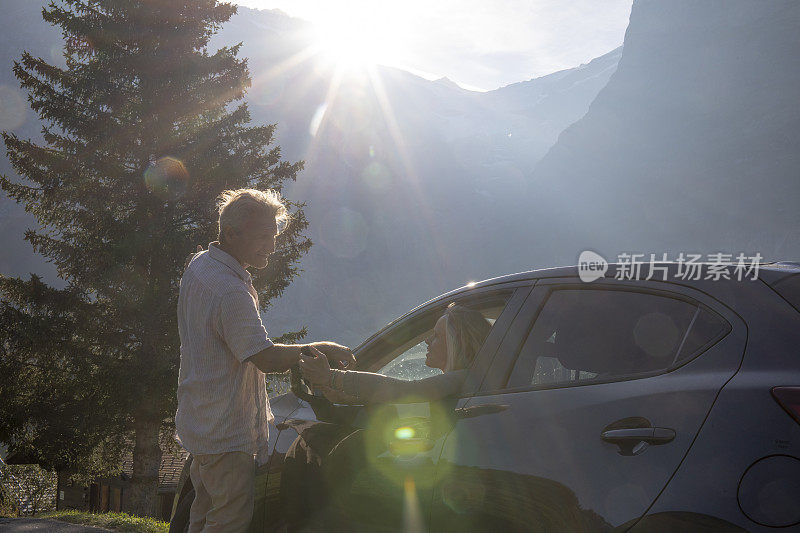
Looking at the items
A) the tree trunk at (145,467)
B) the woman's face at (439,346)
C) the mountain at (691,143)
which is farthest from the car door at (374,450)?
the mountain at (691,143)

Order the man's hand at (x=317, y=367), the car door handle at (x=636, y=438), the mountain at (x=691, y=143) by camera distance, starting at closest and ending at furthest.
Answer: the car door handle at (x=636, y=438), the man's hand at (x=317, y=367), the mountain at (x=691, y=143)

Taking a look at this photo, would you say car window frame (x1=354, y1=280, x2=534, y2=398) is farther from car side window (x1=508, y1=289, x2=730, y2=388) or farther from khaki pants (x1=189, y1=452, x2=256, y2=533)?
khaki pants (x1=189, y1=452, x2=256, y2=533)

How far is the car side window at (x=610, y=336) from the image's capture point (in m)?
2.03

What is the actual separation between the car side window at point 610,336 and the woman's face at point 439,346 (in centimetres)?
57

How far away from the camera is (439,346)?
3203 millimetres

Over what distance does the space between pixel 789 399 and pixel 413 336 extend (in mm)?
2035

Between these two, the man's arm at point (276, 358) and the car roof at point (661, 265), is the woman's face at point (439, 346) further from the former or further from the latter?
the man's arm at point (276, 358)

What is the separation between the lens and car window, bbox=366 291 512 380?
298 centimetres

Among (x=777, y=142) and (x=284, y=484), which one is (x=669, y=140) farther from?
(x=284, y=484)

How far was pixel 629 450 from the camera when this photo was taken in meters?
1.87

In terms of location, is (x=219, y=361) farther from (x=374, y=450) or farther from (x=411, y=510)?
(x=411, y=510)

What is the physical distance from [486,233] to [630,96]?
183ft

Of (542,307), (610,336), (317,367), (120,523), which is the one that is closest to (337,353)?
(317,367)

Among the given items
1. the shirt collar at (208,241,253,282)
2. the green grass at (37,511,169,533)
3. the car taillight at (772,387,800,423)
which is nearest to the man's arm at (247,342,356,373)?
the shirt collar at (208,241,253,282)
